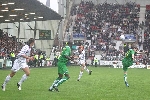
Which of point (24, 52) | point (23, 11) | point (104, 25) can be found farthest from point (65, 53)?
point (104, 25)

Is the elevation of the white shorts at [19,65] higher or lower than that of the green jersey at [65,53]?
lower

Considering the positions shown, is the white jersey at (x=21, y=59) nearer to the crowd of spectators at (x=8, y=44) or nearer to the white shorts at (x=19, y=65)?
the white shorts at (x=19, y=65)

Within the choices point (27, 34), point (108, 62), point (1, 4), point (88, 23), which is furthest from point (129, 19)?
point (1, 4)

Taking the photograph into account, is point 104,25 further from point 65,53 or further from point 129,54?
point 65,53

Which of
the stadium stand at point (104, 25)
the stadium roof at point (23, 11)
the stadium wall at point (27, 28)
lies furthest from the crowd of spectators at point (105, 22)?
the stadium roof at point (23, 11)

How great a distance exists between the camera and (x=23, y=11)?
47688 mm

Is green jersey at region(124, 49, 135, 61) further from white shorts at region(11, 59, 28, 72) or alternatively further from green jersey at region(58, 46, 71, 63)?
white shorts at region(11, 59, 28, 72)

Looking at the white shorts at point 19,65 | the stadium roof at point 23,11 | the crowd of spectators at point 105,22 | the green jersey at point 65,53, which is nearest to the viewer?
the green jersey at point 65,53

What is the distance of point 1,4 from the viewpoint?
42844 mm

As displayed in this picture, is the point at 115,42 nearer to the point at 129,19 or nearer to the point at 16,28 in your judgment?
the point at 129,19

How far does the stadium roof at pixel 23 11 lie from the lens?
41812 millimetres

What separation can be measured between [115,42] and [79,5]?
1210cm

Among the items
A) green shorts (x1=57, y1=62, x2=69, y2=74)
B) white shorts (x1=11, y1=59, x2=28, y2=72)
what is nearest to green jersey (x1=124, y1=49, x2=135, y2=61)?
green shorts (x1=57, y1=62, x2=69, y2=74)

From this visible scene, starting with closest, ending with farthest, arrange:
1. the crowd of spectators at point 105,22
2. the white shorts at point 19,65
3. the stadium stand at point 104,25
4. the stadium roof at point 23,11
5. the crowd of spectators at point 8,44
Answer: the white shorts at point 19,65 < the stadium roof at point 23,11 < the crowd of spectators at point 8,44 < the stadium stand at point 104,25 < the crowd of spectators at point 105,22
